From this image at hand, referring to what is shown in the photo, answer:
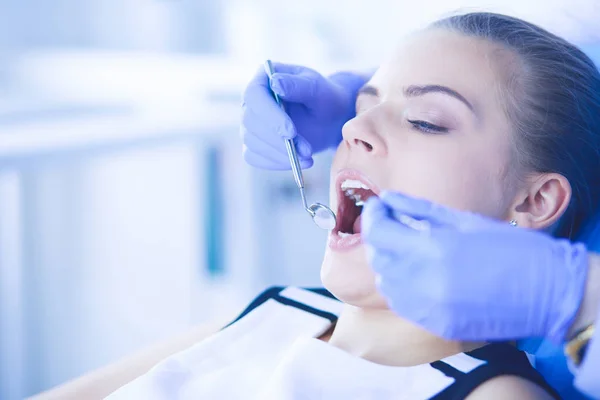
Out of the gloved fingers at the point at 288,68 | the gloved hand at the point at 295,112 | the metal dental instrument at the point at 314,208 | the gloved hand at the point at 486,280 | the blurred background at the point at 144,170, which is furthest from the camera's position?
the blurred background at the point at 144,170

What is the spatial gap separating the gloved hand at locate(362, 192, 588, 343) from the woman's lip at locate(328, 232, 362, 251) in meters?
0.27

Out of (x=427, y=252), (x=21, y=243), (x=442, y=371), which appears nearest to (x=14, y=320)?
(x=21, y=243)

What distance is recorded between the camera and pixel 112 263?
233cm

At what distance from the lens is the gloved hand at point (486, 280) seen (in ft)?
2.49

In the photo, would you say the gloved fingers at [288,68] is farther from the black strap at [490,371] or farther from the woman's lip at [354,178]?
the black strap at [490,371]

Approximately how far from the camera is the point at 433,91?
1.06m

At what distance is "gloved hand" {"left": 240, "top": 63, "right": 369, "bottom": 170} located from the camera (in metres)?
1.24

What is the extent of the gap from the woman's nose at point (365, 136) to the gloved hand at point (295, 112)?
146 mm

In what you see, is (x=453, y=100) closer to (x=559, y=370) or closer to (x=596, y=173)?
(x=596, y=173)

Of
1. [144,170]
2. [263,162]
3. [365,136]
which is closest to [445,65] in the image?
[365,136]

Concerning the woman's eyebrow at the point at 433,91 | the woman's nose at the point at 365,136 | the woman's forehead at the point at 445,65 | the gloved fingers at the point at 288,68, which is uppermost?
the woman's forehead at the point at 445,65

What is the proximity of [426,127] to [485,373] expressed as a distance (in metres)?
0.39

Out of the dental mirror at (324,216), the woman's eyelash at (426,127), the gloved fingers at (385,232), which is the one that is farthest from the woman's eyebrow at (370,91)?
the gloved fingers at (385,232)

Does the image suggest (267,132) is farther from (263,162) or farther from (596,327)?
(596,327)
